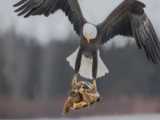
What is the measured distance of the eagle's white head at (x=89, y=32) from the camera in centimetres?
207

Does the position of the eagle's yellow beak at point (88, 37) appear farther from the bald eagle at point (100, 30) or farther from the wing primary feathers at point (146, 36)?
the wing primary feathers at point (146, 36)

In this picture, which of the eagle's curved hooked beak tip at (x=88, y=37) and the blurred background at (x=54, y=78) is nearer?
the eagle's curved hooked beak tip at (x=88, y=37)

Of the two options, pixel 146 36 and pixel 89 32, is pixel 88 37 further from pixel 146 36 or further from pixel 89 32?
pixel 146 36

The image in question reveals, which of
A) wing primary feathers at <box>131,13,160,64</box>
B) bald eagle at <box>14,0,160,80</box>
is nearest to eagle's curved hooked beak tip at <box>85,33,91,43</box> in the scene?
bald eagle at <box>14,0,160,80</box>

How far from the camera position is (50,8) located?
7.08 ft

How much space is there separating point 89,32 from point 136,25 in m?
0.13

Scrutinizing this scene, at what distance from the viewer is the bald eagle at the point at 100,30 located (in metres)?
2.08

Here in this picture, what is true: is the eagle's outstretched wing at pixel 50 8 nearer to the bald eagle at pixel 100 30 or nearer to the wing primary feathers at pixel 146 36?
the bald eagle at pixel 100 30

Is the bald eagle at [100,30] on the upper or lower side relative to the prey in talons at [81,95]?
upper

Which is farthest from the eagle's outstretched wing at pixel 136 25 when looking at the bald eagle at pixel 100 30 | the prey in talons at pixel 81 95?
the prey in talons at pixel 81 95

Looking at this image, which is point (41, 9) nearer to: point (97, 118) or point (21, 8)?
point (21, 8)

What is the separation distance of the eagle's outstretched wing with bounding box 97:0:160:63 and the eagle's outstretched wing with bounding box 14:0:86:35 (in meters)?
0.07

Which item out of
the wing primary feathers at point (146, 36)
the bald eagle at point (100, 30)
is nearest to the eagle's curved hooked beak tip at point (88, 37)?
the bald eagle at point (100, 30)

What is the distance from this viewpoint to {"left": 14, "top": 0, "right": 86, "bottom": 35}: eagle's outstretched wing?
2.13 m
